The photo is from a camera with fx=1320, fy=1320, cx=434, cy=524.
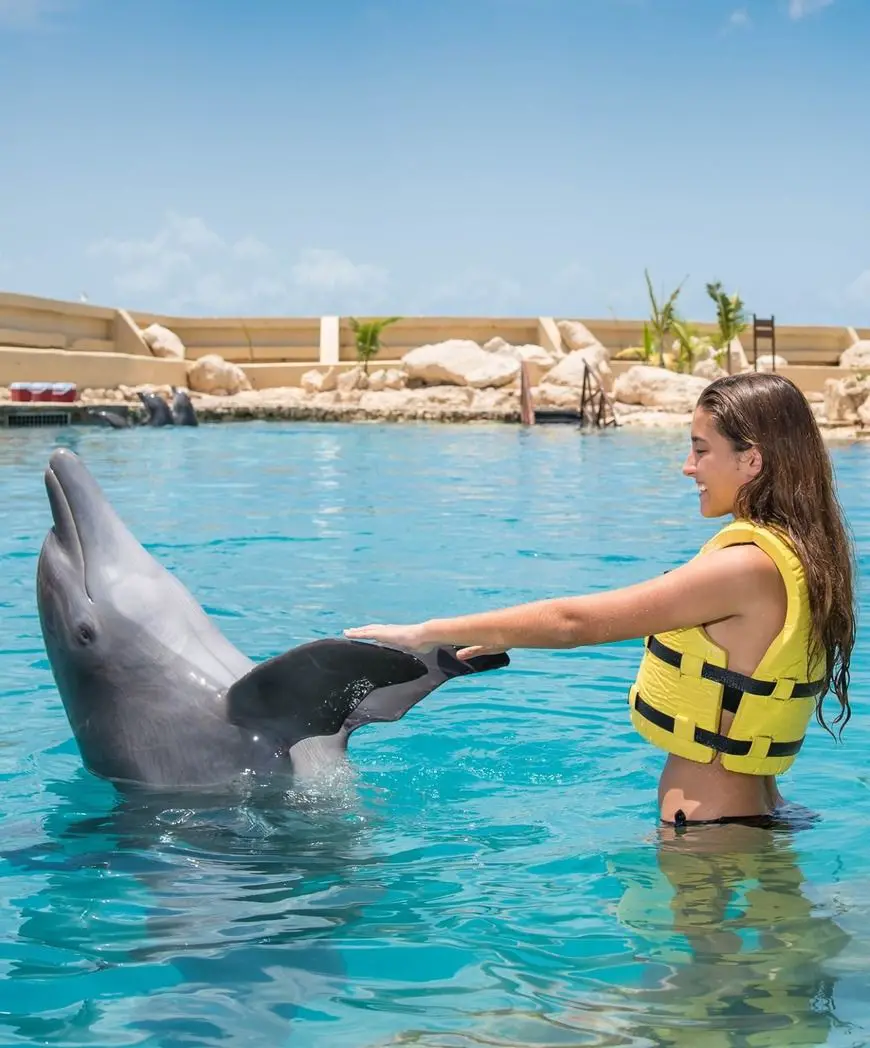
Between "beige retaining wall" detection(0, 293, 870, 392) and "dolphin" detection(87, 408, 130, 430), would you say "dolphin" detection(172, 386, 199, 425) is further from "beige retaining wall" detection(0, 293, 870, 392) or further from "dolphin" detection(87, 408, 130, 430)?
"beige retaining wall" detection(0, 293, 870, 392)

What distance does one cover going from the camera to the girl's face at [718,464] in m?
3.09

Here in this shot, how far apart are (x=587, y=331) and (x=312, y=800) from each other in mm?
37500

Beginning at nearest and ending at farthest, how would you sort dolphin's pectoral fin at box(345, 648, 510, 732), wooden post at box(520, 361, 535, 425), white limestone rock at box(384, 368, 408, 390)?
dolphin's pectoral fin at box(345, 648, 510, 732)
wooden post at box(520, 361, 535, 425)
white limestone rock at box(384, 368, 408, 390)

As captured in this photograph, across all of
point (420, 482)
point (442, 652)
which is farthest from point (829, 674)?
point (420, 482)

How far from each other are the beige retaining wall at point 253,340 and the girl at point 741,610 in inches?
1160

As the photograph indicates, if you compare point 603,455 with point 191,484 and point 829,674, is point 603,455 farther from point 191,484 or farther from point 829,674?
point 829,674

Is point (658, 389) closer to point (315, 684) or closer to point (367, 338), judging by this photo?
point (367, 338)

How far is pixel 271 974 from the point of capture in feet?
9.62

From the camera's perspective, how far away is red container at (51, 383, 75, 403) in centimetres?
2797

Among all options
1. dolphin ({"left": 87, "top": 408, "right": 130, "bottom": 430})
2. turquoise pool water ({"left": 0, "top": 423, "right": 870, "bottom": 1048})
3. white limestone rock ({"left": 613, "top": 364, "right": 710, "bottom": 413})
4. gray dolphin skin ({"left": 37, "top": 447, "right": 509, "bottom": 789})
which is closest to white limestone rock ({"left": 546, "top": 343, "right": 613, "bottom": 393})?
white limestone rock ({"left": 613, "top": 364, "right": 710, "bottom": 413})

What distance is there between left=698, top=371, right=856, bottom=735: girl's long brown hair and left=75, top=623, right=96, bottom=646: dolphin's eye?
190 cm

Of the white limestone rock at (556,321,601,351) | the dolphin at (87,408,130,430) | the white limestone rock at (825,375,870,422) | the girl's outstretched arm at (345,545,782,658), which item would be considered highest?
the white limestone rock at (556,321,601,351)

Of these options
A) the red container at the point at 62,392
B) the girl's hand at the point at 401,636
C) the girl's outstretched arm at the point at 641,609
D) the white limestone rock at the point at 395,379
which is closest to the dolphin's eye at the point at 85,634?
the girl's hand at the point at 401,636

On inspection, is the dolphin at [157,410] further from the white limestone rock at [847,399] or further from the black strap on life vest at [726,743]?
the black strap on life vest at [726,743]
